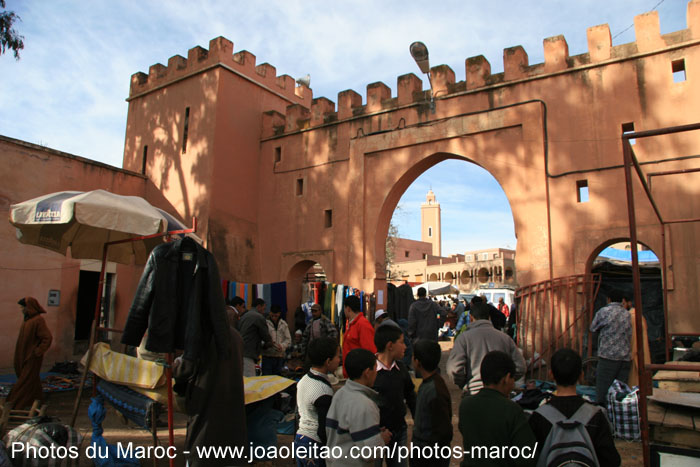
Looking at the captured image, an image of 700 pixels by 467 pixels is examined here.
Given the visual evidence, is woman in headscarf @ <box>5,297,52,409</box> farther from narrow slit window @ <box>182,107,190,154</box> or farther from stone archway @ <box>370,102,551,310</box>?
narrow slit window @ <box>182,107,190,154</box>

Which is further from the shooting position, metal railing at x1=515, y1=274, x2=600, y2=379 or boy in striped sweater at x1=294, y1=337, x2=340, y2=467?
metal railing at x1=515, y1=274, x2=600, y2=379

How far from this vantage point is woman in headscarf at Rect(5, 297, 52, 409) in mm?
6633

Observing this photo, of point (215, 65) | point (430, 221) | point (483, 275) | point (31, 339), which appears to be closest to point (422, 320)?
point (31, 339)

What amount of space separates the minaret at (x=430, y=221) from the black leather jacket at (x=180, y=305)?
72.4 m

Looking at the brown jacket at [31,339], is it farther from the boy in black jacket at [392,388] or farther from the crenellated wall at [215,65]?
the crenellated wall at [215,65]

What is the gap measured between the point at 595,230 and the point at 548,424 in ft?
25.8

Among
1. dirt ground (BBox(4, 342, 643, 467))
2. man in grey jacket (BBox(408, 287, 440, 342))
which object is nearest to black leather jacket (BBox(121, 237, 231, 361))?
dirt ground (BBox(4, 342, 643, 467))

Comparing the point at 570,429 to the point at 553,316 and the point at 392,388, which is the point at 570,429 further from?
the point at 553,316

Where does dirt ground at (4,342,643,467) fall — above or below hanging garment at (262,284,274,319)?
below

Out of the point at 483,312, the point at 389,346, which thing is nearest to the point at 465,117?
the point at 483,312

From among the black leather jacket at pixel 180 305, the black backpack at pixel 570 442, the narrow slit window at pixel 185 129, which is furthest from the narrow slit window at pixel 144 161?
the black backpack at pixel 570 442

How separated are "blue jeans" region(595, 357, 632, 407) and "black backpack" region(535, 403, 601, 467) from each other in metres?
4.10

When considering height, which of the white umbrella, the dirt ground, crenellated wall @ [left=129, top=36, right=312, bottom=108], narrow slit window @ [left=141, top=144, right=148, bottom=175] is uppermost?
crenellated wall @ [left=129, top=36, right=312, bottom=108]

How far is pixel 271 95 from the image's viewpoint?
15.4m
